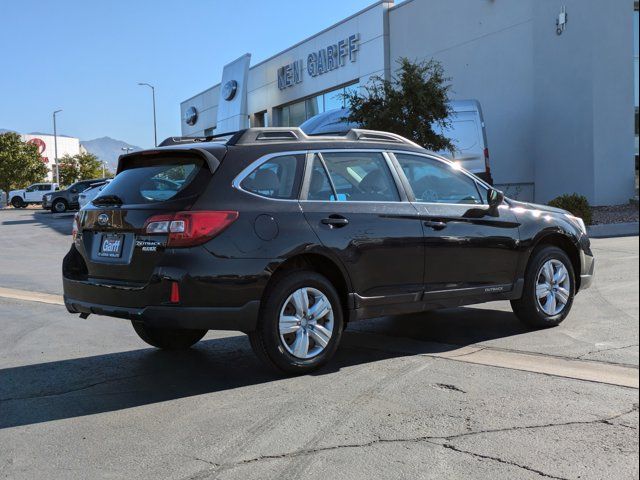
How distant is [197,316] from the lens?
4762 millimetres

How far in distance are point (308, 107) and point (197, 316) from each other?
99.6 feet

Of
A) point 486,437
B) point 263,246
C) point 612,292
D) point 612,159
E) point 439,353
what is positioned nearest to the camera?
point 486,437

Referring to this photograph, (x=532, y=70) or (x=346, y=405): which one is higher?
(x=532, y=70)

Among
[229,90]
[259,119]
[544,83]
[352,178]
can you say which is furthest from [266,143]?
[229,90]

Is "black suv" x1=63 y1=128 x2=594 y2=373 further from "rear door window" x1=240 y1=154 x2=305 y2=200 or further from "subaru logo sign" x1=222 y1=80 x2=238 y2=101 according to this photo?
"subaru logo sign" x1=222 y1=80 x2=238 y2=101

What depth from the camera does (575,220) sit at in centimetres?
692

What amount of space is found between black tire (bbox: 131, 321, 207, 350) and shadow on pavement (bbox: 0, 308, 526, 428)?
85 millimetres

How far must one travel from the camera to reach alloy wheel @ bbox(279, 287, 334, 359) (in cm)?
508

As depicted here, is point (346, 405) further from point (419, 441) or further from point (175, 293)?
point (175, 293)

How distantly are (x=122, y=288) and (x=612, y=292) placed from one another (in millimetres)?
5762

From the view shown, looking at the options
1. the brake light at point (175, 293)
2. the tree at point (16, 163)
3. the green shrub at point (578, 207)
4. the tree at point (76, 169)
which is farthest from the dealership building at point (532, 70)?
the tree at point (76, 169)

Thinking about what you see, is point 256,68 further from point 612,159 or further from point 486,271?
point 486,271

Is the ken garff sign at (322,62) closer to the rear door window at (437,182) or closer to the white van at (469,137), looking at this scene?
the white van at (469,137)

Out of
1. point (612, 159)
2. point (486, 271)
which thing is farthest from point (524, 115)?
point (486, 271)
